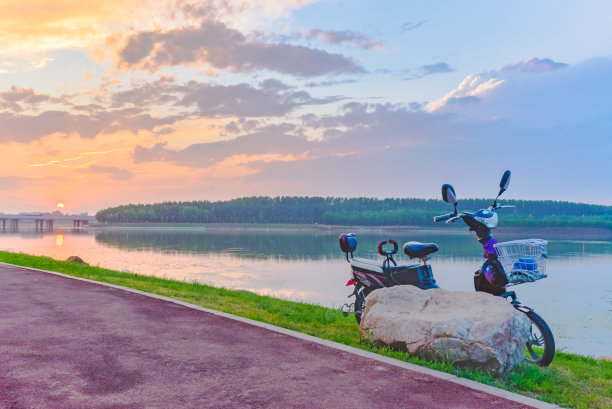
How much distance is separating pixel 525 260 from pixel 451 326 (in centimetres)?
146

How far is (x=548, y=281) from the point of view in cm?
3008

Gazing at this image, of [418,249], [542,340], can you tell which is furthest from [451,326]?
[418,249]

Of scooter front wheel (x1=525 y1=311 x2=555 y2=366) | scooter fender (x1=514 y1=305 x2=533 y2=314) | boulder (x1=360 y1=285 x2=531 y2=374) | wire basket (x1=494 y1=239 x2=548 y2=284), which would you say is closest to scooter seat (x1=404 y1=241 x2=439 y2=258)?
boulder (x1=360 y1=285 x2=531 y2=374)

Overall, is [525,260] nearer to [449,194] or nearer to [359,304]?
[449,194]

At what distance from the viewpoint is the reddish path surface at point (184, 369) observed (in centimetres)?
497

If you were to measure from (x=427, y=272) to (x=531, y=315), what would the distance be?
1.84 metres

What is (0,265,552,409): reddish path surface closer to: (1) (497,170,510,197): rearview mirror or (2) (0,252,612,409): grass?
(2) (0,252,612,409): grass

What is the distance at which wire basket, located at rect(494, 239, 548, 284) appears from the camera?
6.82 m

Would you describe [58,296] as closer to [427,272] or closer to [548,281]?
[427,272]

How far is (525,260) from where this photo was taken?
6.89m

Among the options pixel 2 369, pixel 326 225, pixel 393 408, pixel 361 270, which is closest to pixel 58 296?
pixel 2 369

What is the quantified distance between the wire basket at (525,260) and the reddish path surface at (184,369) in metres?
2.07

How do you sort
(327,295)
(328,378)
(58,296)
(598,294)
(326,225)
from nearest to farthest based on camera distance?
(328,378) < (58,296) < (327,295) < (598,294) < (326,225)

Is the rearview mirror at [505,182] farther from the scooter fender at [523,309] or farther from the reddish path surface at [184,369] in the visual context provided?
the reddish path surface at [184,369]
